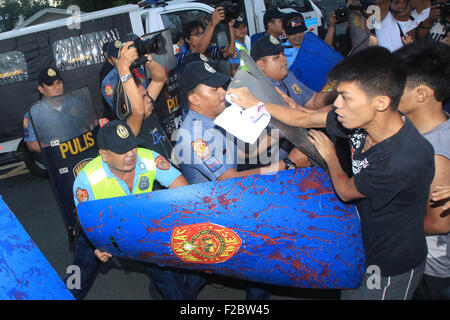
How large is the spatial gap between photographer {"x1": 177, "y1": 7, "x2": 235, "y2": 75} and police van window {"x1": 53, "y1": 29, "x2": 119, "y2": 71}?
1.58 meters

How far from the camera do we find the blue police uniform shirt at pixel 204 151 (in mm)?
2246

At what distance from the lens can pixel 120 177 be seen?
254cm

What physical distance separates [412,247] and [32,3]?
18944 mm

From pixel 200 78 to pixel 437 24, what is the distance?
2.99 m

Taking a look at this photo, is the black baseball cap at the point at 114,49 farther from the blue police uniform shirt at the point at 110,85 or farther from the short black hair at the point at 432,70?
the short black hair at the point at 432,70

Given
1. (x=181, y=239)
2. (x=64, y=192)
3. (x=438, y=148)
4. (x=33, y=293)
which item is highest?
(x=438, y=148)

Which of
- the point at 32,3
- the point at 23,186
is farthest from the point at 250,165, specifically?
the point at 32,3

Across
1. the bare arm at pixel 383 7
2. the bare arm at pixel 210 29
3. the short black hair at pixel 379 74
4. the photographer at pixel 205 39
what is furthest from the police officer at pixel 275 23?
the short black hair at pixel 379 74

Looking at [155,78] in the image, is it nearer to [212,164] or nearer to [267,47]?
[267,47]

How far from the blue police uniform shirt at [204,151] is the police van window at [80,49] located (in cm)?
419

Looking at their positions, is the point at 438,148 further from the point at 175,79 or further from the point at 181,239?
the point at 175,79

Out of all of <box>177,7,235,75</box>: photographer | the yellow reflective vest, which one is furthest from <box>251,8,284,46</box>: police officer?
the yellow reflective vest

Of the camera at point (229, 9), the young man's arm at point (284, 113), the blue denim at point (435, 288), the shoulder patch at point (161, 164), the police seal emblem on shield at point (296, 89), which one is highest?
the camera at point (229, 9)

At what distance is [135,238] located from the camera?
2.05 m
